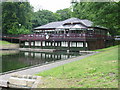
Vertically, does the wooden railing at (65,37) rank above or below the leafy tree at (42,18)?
below

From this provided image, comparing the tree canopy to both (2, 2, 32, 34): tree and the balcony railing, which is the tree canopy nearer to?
(2, 2, 32, 34): tree

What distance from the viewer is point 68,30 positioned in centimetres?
3653

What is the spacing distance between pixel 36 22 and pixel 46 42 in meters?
23.9

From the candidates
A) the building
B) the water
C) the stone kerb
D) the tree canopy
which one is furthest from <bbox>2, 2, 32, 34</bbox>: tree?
the stone kerb

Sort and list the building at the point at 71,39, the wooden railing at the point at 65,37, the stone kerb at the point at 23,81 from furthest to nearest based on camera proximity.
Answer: the building at the point at 71,39 → the wooden railing at the point at 65,37 → the stone kerb at the point at 23,81

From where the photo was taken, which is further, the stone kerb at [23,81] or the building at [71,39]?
the building at [71,39]

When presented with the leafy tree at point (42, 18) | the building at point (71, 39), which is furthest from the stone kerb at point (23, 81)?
the leafy tree at point (42, 18)

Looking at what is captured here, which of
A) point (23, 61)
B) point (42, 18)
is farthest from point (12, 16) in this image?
point (23, 61)

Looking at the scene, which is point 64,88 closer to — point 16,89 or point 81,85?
point 81,85

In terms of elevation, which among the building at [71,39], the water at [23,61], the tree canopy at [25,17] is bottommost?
the water at [23,61]

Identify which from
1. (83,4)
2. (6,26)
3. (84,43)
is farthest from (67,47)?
(6,26)

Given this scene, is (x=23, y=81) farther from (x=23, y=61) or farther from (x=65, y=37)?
(x=65, y=37)

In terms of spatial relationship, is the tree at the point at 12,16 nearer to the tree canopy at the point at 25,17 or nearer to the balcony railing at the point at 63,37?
the tree canopy at the point at 25,17

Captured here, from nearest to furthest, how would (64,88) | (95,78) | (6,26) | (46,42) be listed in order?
(64,88)
(95,78)
(46,42)
(6,26)
